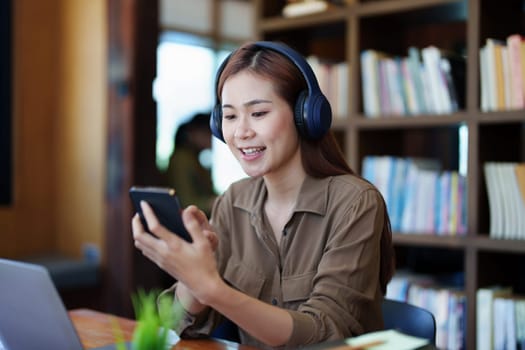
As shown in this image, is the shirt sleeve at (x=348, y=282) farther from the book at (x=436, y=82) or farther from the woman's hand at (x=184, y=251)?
the book at (x=436, y=82)

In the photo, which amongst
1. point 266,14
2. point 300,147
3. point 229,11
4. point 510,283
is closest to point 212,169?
point 229,11

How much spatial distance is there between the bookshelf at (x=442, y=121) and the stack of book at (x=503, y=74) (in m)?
0.03

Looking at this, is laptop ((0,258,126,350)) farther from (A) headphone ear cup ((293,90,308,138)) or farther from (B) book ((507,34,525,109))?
(B) book ((507,34,525,109))

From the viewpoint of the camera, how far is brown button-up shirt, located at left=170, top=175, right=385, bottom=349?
1.45 metres

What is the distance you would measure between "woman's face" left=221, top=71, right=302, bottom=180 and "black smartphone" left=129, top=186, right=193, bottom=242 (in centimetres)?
45

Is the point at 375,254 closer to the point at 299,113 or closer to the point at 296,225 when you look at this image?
the point at 296,225

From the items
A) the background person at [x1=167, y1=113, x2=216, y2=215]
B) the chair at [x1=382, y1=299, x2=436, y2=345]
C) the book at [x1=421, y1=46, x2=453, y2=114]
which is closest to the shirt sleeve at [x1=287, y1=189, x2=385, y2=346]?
the chair at [x1=382, y1=299, x2=436, y2=345]

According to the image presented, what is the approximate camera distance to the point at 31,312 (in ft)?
4.04

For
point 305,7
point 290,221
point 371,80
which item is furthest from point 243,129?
point 305,7

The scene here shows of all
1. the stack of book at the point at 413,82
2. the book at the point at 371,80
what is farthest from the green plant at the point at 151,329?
the book at the point at 371,80

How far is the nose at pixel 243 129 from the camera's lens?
1.57m

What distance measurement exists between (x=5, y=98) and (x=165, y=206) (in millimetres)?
2961

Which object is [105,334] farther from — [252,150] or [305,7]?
[305,7]

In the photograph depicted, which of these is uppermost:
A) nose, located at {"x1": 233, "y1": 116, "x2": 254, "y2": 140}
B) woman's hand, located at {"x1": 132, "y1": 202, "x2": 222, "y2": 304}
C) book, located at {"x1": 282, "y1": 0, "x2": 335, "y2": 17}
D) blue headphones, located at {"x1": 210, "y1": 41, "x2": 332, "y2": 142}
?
book, located at {"x1": 282, "y1": 0, "x2": 335, "y2": 17}
